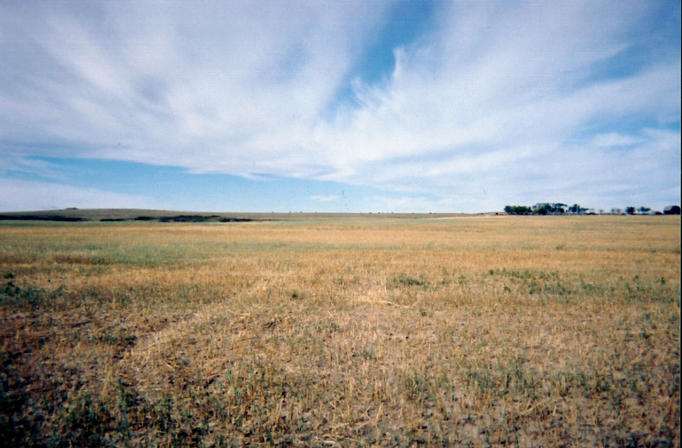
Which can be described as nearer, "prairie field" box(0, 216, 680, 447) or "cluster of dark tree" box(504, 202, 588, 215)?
"prairie field" box(0, 216, 680, 447)

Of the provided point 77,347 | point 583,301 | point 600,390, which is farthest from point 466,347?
point 77,347

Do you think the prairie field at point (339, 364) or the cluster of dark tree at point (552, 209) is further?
the cluster of dark tree at point (552, 209)

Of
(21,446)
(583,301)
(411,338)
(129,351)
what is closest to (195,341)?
(129,351)

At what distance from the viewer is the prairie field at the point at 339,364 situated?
4.74m

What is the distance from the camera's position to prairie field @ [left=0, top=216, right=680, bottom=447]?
4738 mm

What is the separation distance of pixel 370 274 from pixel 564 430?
1197cm

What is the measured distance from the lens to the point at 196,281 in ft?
46.1

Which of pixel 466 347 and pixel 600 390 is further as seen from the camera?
pixel 466 347

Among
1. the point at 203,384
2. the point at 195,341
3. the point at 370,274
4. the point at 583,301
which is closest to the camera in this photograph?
the point at 203,384

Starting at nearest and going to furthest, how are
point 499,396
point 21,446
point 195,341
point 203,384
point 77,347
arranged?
1. point 21,446
2. point 499,396
3. point 203,384
4. point 77,347
5. point 195,341

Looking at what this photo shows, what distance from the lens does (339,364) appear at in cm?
671

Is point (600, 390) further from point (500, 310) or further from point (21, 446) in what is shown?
point (21, 446)

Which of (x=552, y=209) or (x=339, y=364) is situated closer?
(x=339, y=364)

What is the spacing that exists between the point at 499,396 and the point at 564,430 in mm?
1008
